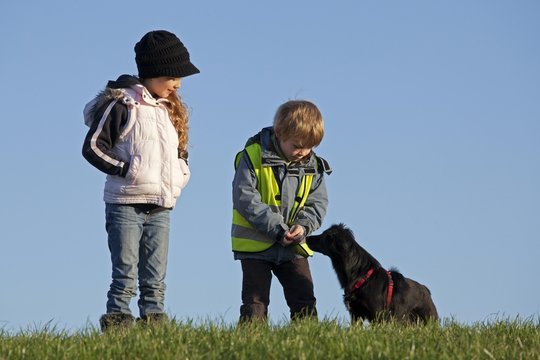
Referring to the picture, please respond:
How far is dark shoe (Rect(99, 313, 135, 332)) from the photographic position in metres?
8.46

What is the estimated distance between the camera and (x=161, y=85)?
9.37m

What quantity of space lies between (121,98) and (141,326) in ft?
7.66

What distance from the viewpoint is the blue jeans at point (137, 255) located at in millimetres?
8703

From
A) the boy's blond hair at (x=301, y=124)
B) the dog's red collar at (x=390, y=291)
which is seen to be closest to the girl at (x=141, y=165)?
the boy's blond hair at (x=301, y=124)

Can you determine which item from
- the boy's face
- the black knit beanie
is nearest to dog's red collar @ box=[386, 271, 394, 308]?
the boy's face

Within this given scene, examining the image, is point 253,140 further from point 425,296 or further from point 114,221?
point 425,296

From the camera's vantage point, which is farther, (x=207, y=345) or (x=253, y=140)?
(x=253, y=140)

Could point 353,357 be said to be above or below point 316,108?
below

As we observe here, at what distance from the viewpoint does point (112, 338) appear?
7375 mm

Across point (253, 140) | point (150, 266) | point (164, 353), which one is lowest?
point (164, 353)

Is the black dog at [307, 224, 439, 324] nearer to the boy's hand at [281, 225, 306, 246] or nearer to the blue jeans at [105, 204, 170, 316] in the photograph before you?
the boy's hand at [281, 225, 306, 246]

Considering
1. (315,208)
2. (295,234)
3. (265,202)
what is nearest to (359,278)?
(315,208)

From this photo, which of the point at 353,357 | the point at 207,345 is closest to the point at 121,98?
the point at 207,345

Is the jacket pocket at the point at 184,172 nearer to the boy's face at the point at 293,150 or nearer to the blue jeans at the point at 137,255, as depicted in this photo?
the blue jeans at the point at 137,255
